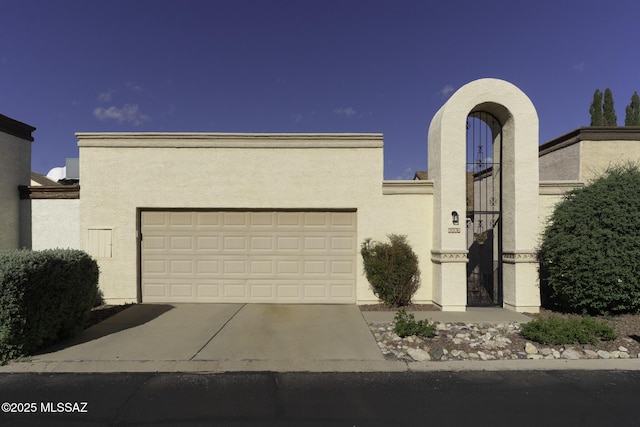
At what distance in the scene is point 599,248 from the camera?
24.0 ft

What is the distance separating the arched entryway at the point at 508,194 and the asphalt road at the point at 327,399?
341 cm

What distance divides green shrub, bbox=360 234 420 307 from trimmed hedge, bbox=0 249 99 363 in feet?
19.7

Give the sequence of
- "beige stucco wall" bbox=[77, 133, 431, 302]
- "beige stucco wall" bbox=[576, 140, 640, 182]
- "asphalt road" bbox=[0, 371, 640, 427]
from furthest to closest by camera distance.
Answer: "beige stucco wall" bbox=[576, 140, 640, 182] < "beige stucco wall" bbox=[77, 133, 431, 302] < "asphalt road" bbox=[0, 371, 640, 427]

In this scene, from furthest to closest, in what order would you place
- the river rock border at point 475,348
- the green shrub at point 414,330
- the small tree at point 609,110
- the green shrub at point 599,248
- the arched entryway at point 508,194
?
the small tree at point 609,110
the arched entryway at point 508,194
the green shrub at point 599,248
the green shrub at point 414,330
the river rock border at point 475,348

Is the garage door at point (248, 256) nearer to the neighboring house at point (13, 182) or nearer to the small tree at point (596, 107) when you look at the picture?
the neighboring house at point (13, 182)

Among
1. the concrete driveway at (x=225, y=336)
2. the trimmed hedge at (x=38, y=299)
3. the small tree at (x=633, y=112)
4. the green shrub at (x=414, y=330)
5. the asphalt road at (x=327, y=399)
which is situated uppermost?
the small tree at (x=633, y=112)

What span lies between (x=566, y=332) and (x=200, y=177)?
839 centimetres

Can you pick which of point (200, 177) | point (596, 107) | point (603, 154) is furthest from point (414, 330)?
point (596, 107)

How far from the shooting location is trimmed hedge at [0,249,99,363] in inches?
201

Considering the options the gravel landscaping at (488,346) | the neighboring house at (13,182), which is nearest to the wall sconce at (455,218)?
the gravel landscaping at (488,346)

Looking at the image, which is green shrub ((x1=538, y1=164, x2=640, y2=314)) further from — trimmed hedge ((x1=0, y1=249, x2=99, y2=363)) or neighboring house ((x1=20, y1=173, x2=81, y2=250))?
neighboring house ((x1=20, y1=173, x2=81, y2=250))

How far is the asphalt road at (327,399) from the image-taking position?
3.81 m

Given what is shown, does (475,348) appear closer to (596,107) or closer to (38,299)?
(38,299)

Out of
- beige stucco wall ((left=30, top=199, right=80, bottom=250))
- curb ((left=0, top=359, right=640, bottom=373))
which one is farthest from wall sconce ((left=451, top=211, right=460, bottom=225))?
beige stucco wall ((left=30, top=199, right=80, bottom=250))
